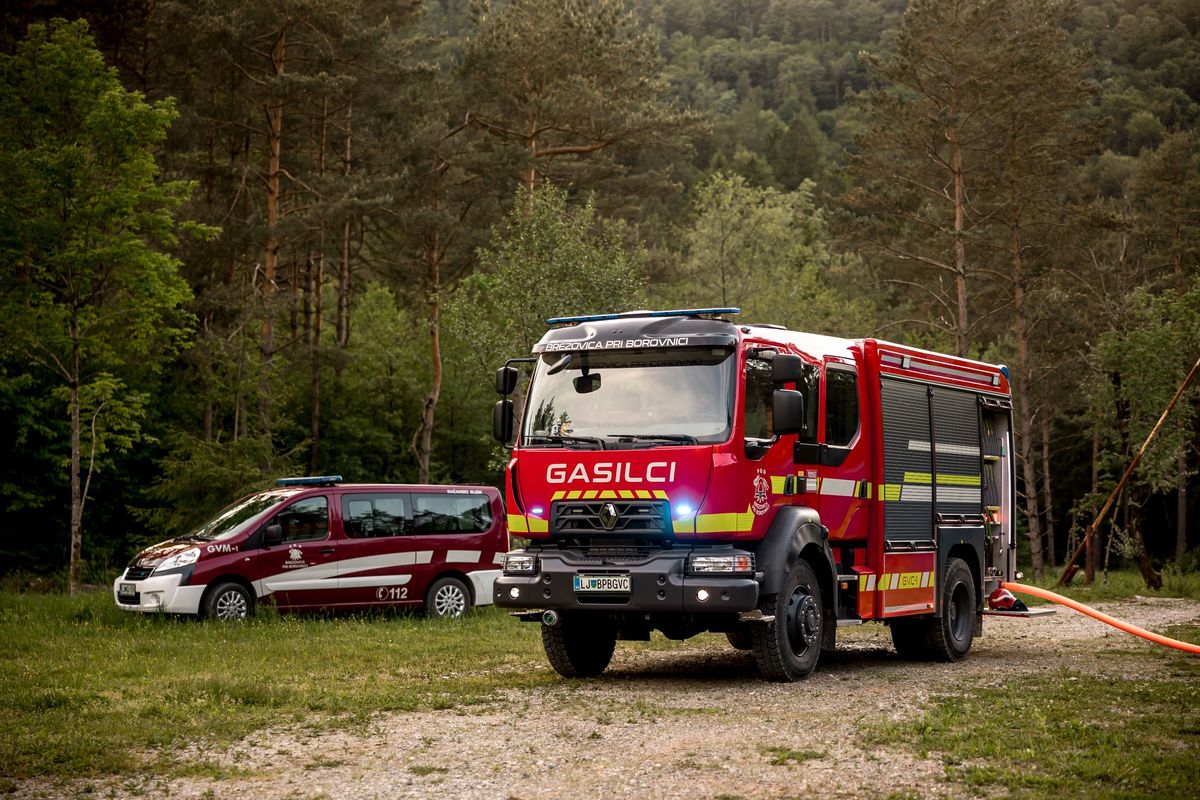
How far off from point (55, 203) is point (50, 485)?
15.1 metres

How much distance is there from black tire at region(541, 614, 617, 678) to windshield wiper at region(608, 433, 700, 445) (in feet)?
6.00

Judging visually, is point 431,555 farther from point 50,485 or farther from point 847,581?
point 50,485

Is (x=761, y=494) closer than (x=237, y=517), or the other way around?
(x=761, y=494)

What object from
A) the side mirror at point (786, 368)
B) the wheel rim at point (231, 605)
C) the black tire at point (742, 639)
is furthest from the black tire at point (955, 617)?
the wheel rim at point (231, 605)

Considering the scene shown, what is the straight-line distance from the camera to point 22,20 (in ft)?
108

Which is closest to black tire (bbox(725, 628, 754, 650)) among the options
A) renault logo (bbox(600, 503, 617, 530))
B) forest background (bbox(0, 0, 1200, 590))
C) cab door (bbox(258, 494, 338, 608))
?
renault logo (bbox(600, 503, 617, 530))

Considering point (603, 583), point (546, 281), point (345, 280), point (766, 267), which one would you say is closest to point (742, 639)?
point (603, 583)

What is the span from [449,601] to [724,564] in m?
9.55

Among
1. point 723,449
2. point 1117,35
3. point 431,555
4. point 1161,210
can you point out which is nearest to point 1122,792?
point 723,449

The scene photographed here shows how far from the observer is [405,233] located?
4009 cm

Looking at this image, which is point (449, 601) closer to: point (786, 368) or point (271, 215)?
point (786, 368)

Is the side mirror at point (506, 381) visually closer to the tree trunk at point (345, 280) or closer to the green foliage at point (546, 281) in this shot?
the green foliage at point (546, 281)

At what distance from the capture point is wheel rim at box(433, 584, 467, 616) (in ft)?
66.7

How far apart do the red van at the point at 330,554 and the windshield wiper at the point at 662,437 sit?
826 centimetres
